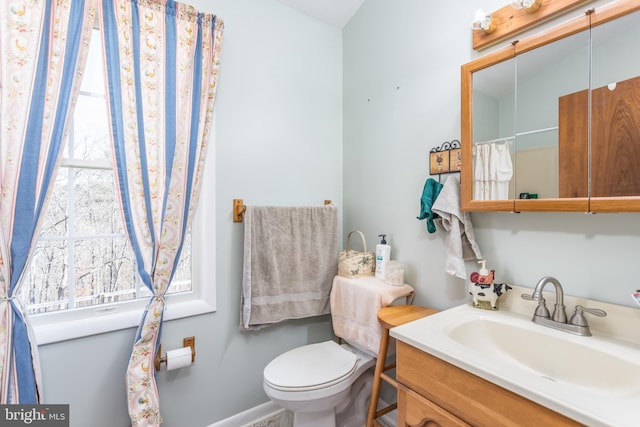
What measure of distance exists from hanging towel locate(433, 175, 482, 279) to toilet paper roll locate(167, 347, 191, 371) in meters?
1.30

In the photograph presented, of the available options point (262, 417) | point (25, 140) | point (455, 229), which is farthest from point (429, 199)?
point (25, 140)

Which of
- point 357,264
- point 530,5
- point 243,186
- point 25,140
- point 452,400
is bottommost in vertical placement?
point 452,400

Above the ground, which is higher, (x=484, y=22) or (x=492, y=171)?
(x=484, y=22)

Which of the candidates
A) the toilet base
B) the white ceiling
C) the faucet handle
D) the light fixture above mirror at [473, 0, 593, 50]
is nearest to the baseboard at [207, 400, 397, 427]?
the toilet base

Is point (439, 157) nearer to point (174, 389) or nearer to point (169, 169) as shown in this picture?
point (169, 169)

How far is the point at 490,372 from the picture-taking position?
2.54ft

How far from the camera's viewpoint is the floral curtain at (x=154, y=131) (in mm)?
1330

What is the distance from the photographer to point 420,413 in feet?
3.20

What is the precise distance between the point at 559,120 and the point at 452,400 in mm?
1019

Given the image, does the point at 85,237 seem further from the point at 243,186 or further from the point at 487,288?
the point at 487,288

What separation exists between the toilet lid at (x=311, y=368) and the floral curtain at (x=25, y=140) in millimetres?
940

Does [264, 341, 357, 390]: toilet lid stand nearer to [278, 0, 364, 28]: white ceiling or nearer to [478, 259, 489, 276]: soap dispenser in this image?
[478, 259, 489, 276]: soap dispenser

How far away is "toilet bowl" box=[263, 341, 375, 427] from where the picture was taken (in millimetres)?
1349

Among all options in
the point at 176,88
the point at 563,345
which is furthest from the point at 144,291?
the point at 563,345
